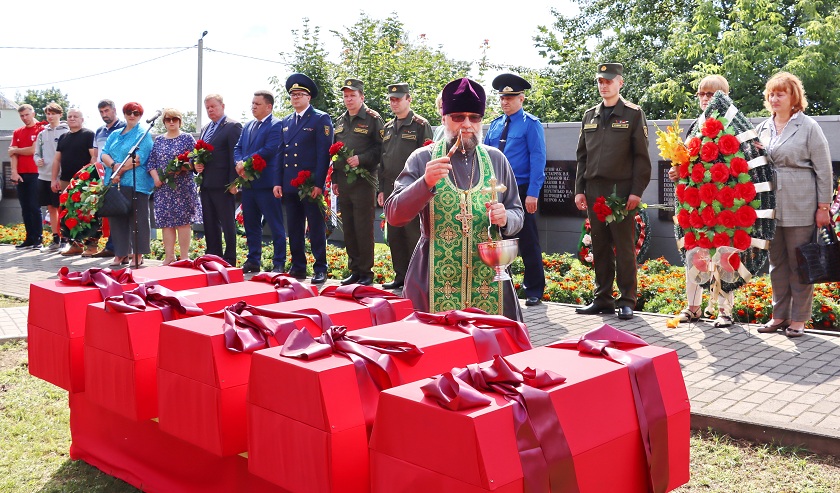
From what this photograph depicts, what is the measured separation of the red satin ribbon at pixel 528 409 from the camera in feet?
7.79

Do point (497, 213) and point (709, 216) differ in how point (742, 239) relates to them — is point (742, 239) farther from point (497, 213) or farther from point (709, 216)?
point (497, 213)

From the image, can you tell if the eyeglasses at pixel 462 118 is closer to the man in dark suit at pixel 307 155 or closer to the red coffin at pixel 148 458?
the red coffin at pixel 148 458

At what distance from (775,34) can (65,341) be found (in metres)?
19.4

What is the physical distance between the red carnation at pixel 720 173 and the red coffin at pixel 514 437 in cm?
450

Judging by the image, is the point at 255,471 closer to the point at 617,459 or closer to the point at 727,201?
the point at 617,459

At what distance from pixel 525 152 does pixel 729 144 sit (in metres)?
2.48

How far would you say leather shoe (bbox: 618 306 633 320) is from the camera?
8.34m

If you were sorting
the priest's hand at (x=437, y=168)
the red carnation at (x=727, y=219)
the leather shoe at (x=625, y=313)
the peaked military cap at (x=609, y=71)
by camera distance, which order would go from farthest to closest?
the leather shoe at (x=625, y=313) < the peaked military cap at (x=609, y=71) < the red carnation at (x=727, y=219) < the priest's hand at (x=437, y=168)

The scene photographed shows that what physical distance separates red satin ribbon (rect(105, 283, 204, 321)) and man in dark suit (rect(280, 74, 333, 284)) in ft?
21.5

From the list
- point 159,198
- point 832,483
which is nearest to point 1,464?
point 832,483

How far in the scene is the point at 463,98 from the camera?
439cm

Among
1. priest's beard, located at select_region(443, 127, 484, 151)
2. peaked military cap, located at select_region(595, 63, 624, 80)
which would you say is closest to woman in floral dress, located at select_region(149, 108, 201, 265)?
peaked military cap, located at select_region(595, 63, 624, 80)

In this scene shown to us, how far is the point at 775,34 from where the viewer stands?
66.3 ft

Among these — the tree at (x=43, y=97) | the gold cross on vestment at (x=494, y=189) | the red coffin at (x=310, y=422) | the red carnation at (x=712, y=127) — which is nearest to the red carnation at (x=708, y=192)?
the red carnation at (x=712, y=127)
